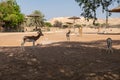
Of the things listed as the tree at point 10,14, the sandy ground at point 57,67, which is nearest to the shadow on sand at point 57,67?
the sandy ground at point 57,67

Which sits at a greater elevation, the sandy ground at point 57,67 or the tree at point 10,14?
the tree at point 10,14

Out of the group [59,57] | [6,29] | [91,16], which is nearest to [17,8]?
[6,29]

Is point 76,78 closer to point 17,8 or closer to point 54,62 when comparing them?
point 54,62

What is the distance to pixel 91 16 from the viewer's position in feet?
53.2

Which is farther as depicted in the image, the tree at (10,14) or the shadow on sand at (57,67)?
the tree at (10,14)

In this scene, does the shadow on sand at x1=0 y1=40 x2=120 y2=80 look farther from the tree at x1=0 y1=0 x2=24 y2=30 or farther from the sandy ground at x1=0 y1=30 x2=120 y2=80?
the tree at x1=0 y1=0 x2=24 y2=30

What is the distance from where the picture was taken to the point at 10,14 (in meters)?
57.5

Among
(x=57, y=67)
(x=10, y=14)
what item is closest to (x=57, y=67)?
(x=57, y=67)

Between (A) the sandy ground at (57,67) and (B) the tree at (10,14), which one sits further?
(B) the tree at (10,14)

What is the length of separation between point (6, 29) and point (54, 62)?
49211 mm

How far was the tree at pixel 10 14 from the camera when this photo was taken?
56688 mm

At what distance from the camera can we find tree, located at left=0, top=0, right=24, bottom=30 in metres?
56.7

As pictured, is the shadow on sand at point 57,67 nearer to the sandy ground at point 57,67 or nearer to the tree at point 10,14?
the sandy ground at point 57,67

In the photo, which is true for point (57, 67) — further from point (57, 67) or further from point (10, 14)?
point (10, 14)
